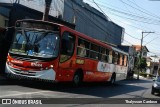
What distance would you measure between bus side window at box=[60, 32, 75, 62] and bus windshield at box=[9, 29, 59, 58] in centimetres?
49

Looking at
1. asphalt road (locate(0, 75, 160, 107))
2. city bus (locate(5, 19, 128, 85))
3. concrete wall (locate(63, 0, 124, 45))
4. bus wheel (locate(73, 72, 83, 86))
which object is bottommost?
asphalt road (locate(0, 75, 160, 107))

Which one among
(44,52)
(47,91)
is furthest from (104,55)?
(47,91)

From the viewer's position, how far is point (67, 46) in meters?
17.0

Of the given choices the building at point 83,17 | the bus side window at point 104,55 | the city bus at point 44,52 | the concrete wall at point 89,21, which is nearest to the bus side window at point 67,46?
the city bus at point 44,52

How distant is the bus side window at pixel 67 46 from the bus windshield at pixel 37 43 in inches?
19.2

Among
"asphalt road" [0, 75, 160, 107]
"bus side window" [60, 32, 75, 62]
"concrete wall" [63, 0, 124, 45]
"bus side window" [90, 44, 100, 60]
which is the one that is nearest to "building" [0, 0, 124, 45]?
"concrete wall" [63, 0, 124, 45]

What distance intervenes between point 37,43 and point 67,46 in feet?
5.09

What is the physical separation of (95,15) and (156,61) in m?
82.6

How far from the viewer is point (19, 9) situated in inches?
1182

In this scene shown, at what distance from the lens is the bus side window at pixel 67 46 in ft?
54.4

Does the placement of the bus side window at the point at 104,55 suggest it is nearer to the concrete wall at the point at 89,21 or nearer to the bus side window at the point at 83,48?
the bus side window at the point at 83,48

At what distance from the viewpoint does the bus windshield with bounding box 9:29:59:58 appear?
1605 cm

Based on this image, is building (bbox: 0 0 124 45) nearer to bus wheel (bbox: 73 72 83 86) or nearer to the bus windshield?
bus wheel (bbox: 73 72 83 86)

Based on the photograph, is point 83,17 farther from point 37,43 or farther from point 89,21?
point 37,43
